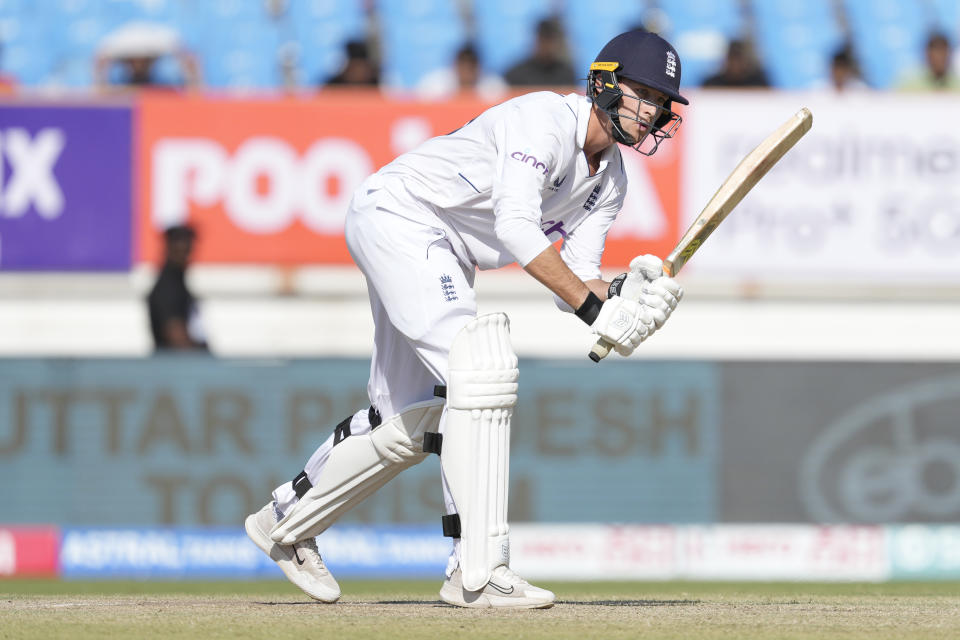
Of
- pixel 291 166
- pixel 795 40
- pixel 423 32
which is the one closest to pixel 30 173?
pixel 291 166

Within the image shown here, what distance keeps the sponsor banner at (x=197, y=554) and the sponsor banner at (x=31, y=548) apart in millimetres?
56

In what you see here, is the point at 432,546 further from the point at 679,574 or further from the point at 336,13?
the point at 336,13

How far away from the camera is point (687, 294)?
33.4ft

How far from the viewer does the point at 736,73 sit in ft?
34.9

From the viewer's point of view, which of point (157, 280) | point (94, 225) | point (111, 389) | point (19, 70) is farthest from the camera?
point (19, 70)

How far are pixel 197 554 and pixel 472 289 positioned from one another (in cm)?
397

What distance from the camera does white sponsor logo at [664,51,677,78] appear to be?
485cm

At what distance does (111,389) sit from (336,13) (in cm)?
416

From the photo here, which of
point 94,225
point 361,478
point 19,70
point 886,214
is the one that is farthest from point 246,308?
point 361,478

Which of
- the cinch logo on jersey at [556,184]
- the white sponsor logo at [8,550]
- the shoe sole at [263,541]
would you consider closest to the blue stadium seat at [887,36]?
the white sponsor logo at [8,550]

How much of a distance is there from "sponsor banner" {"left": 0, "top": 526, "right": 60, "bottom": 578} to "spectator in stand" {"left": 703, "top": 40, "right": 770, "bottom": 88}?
5162mm

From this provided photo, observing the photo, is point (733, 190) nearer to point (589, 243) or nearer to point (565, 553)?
point (589, 243)

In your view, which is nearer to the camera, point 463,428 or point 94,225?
point 463,428

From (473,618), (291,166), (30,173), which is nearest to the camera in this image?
(473,618)
